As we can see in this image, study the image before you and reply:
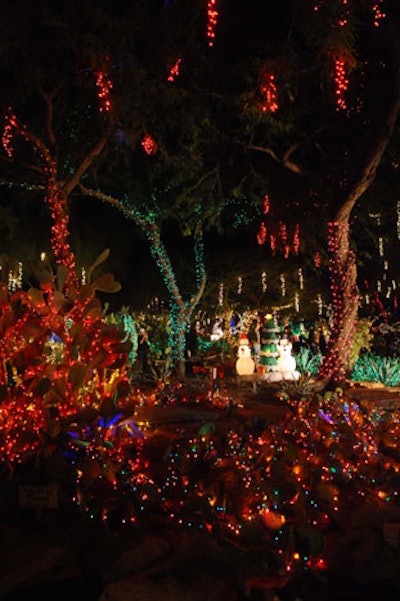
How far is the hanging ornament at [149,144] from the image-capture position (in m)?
11.9

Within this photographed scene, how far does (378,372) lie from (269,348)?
1898 millimetres

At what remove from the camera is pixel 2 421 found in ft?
17.3

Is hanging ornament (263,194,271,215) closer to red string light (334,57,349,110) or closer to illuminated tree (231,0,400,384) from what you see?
illuminated tree (231,0,400,384)

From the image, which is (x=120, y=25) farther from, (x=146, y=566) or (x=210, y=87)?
(x=146, y=566)

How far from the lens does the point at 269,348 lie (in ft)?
35.7

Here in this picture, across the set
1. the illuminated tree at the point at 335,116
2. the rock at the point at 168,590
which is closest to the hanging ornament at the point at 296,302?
the illuminated tree at the point at 335,116

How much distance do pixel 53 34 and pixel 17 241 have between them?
26.9 feet

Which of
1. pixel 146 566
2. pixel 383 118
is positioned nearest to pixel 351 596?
pixel 146 566

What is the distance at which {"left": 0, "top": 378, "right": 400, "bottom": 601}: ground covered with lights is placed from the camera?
4.12 metres

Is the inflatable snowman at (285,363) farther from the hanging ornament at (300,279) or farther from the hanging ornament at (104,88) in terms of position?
the hanging ornament at (300,279)

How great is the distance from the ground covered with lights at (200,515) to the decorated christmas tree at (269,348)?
455cm

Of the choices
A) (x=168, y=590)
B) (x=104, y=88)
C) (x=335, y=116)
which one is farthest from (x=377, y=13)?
(x=168, y=590)

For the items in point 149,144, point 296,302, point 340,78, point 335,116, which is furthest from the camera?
point 296,302

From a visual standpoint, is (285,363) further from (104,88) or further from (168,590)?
(168,590)
